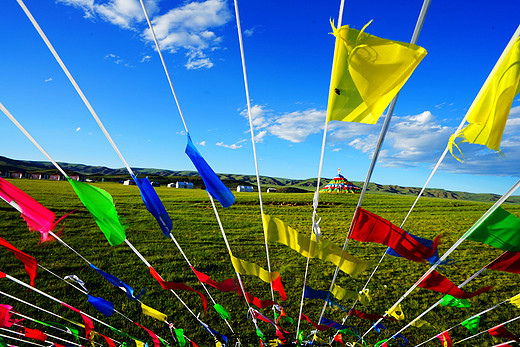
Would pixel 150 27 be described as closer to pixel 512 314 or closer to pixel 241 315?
pixel 241 315

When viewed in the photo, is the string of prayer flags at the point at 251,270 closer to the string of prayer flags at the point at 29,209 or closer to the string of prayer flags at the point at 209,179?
the string of prayer flags at the point at 209,179

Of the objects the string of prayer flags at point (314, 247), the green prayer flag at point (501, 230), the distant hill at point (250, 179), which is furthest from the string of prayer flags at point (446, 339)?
the distant hill at point (250, 179)

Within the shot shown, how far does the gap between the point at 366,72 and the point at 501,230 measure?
56.5 inches

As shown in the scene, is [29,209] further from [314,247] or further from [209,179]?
[314,247]

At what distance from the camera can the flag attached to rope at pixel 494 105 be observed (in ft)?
4.68

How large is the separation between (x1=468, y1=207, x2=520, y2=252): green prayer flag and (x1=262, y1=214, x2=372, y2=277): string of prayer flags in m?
0.77

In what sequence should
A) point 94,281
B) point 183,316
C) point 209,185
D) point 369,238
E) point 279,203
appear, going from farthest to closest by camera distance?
point 279,203, point 94,281, point 183,316, point 209,185, point 369,238

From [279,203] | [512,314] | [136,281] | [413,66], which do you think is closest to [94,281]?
[136,281]

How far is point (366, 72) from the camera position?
1396 millimetres

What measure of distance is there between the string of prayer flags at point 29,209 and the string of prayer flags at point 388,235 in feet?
7.17

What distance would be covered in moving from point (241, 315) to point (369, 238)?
3058 millimetres

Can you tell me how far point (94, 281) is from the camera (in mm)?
5215

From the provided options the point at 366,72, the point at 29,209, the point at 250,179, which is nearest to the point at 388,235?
the point at 366,72

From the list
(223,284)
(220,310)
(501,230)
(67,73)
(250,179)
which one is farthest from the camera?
(250,179)
